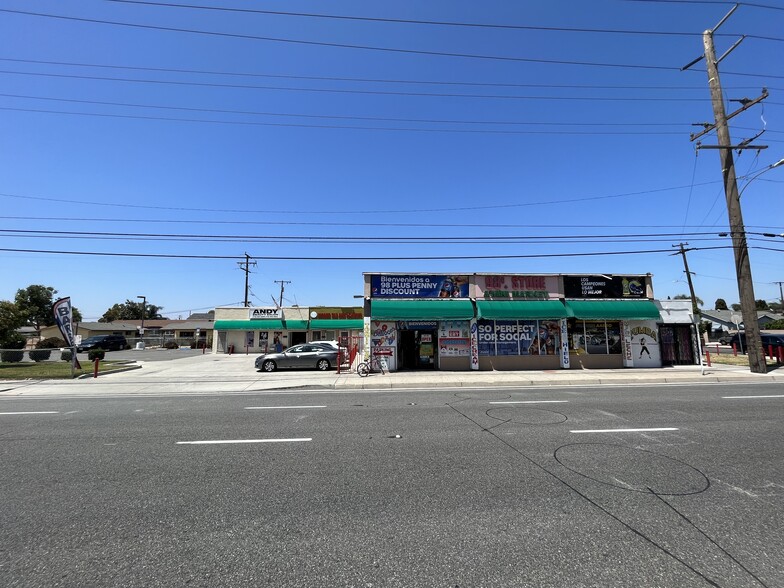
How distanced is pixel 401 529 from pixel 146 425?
6.81 meters

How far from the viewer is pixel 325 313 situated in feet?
125

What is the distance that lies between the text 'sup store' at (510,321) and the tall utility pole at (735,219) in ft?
12.1

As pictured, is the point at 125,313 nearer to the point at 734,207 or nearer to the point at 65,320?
the point at 65,320

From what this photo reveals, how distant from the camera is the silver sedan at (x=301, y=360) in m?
21.7

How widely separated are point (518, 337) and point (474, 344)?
2.50 meters

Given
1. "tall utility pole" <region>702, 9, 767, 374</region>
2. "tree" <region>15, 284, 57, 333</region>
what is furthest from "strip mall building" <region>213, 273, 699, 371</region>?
"tree" <region>15, 284, 57, 333</region>

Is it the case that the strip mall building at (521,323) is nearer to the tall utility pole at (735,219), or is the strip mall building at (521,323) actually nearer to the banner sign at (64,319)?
the tall utility pole at (735,219)

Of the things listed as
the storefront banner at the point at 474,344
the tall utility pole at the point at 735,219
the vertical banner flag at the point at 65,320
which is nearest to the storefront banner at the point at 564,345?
the storefront banner at the point at 474,344

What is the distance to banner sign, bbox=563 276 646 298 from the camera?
2123 cm

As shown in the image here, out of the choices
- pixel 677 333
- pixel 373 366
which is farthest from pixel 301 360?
pixel 677 333

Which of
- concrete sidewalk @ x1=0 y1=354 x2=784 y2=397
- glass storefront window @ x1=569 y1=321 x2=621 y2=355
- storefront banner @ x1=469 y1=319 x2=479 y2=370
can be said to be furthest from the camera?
glass storefront window @ x1=569 y1=321 x2=621 y2=355

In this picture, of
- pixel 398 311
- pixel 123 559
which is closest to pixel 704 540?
pixel 123 559

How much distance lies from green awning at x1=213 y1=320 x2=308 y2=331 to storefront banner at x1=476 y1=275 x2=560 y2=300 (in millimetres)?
21846

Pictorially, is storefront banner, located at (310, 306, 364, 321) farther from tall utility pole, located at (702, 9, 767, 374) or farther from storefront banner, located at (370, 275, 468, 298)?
tall utility pole, located at (702, 9, 767, 374)
